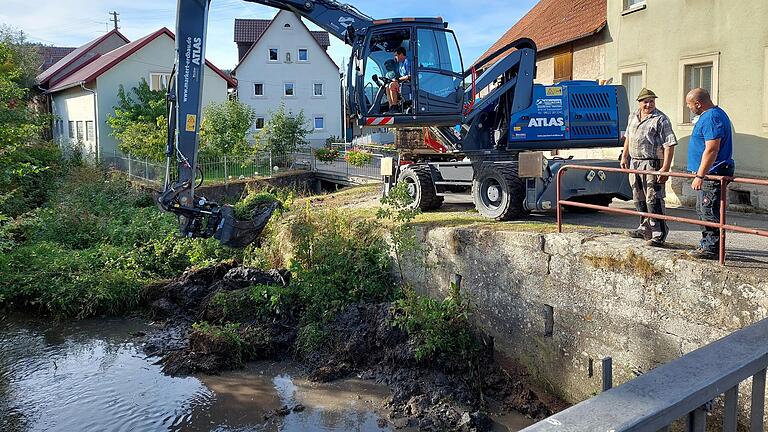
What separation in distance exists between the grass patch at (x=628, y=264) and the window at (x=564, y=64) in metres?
10.1

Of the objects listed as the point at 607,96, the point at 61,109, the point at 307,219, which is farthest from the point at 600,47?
the point at 61,109

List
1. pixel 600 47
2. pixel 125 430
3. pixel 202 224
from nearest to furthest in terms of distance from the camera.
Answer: pixel 125 430, pixel 202 224, pixel 600 47

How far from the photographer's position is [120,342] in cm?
1123

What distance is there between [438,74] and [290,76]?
118 feet

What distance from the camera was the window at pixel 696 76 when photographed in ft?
40.6

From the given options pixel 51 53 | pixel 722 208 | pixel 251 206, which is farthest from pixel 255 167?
pixel 51 53

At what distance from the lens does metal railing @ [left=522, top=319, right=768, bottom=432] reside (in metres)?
1.65

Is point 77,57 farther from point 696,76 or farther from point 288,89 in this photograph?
point 696,76

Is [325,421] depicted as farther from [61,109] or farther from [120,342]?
A: [61,109]

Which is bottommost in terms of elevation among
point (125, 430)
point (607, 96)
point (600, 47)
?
point (125, 430)

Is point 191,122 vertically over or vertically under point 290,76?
under

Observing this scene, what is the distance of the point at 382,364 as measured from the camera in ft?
31.7

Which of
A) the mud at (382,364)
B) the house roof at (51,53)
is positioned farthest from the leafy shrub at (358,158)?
the house roof at (51,53)

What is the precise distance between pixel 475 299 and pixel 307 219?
12.6ft
